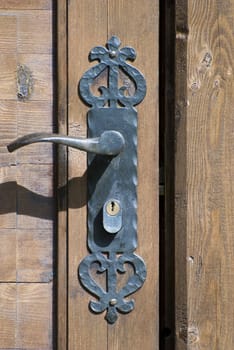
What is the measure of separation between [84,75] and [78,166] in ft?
0.55

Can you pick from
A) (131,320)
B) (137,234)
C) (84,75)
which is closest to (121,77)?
(84,75)

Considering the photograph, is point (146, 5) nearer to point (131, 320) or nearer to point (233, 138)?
point (233, 138)

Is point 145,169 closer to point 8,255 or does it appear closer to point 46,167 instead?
point 46,167

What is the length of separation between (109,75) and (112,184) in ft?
0.65

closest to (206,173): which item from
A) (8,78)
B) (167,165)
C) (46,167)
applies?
(167,165)

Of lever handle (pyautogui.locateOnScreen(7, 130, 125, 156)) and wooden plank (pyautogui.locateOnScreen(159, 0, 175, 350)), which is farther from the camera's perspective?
wooden plank (pyautogui.locateOnScreen(159, 0, 175, 350))

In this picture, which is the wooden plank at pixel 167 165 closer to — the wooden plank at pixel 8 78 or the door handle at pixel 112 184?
the door handle at pixel 112 184

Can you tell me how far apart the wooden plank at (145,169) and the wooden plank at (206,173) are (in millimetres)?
46

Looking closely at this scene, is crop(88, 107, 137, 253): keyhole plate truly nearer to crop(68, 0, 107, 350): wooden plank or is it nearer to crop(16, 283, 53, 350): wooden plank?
crop(68, 0, 107, 350): wooden plank

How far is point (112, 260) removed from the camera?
1150 mm

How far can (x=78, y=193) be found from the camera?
1153 millimetres

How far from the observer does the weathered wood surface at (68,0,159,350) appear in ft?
3.78

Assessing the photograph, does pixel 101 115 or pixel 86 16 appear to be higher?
pixel 86 16

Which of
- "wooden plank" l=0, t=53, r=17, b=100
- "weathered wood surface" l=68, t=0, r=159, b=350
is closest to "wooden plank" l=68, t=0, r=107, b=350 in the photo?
"weathered wood surface" l=68, t=0, r=159, b=350
